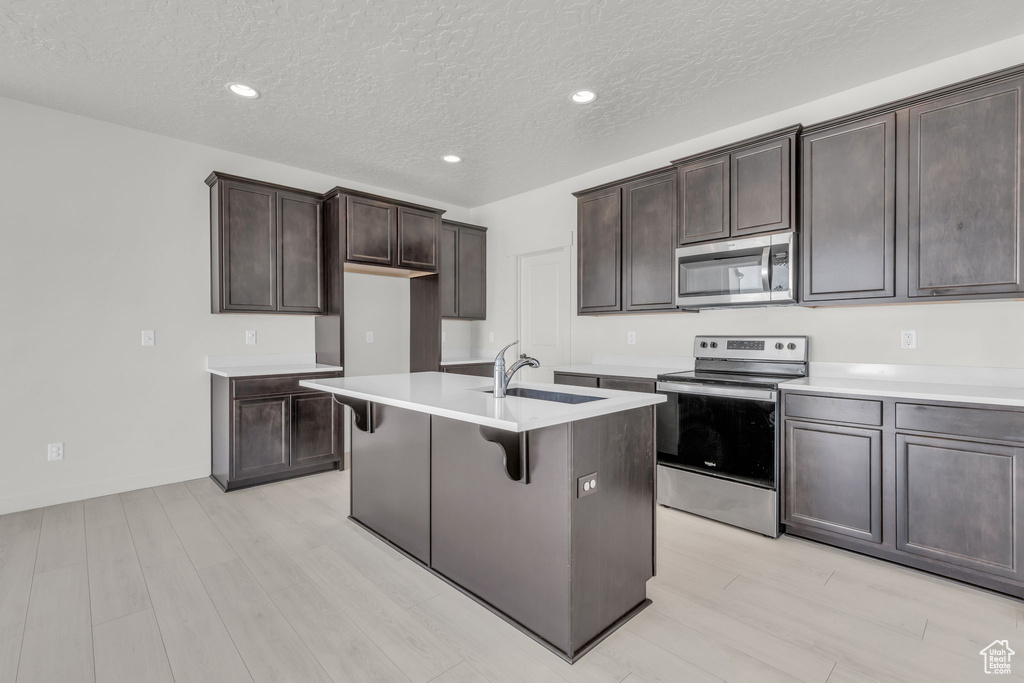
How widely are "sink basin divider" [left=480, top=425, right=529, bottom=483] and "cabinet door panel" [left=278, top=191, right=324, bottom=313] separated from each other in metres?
2.98

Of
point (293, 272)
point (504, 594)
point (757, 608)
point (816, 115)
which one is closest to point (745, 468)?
point (757, 608)

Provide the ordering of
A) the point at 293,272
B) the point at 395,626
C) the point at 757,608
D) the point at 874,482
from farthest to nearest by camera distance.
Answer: the point at 293,272
the point at 874,482
the point at 757,608
the point at 395,626

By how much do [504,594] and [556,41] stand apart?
9.05 ft

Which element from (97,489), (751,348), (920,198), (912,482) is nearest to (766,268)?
(751,348)

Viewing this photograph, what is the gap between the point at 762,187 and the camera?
2.97m

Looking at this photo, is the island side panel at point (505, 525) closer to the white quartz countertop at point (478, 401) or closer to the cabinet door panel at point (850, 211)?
the white quartz countertop at point (478, 401)

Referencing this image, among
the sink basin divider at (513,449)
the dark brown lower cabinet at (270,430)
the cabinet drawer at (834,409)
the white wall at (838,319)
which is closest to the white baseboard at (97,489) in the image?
the dark brown lower cabinet at (270,430)

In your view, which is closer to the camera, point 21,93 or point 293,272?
point 21,93

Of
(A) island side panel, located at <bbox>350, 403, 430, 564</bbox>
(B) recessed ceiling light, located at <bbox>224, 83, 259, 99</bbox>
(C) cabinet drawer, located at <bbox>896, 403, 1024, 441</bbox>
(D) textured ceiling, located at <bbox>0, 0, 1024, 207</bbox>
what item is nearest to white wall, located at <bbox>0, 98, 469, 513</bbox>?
(D) textured ceiling, located at <bbox>0, 0, 1024, 207</bbox>

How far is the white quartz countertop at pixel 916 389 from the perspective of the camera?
6.97ft

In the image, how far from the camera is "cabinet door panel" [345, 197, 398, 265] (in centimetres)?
416

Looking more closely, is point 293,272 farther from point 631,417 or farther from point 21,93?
point 631,417

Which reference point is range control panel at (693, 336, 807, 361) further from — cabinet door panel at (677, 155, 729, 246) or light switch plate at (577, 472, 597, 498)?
light switch plate at (577, 472, 597, 498)

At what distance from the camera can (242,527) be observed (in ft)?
9.47
